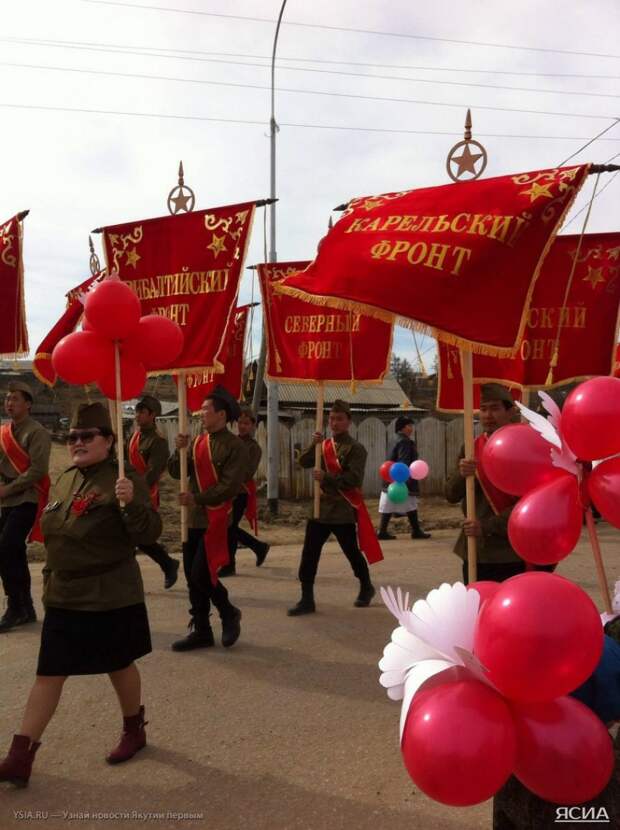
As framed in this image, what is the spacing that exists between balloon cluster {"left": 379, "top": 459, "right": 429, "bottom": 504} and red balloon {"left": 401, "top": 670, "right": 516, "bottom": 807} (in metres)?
8.60

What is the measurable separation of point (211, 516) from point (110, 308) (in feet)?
7.15

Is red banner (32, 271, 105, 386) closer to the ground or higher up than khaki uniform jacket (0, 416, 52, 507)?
higher up

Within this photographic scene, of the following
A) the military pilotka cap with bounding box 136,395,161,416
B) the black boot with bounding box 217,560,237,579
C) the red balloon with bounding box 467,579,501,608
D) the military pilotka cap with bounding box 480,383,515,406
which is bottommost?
the black boot with bounding box 217,560,237,579

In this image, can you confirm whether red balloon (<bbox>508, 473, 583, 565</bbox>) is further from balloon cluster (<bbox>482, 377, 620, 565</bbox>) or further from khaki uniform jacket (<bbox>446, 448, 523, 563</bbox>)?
khaki uniform jacket (<bbox>446, 448, 523, 563</bbox>)

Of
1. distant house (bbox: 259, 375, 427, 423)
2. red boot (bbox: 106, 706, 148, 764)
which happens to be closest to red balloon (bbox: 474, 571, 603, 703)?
red boot (bbox: 106, 706, 148, 764)

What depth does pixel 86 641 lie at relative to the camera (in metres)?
3.37

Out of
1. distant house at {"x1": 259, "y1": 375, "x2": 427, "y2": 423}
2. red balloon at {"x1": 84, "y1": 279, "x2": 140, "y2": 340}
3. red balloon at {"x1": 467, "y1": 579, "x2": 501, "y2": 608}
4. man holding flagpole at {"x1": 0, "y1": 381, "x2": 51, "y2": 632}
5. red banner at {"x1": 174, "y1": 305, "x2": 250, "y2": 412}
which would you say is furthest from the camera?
distant house at {"x1": 259, "y1": 375, "x2": 427, "y2": 423}

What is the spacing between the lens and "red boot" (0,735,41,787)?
3221mm

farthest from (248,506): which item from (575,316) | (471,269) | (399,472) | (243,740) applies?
(471,269)

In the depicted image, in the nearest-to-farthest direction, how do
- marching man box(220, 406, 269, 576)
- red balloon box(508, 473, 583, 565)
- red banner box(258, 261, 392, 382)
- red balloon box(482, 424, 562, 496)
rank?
red balloon box(508, 473, 583, 565) < red balloon box(482, 424, 562, 496) < red banner box(258, 261, 392, 382) < marching man box(220, 406, 269, 576)

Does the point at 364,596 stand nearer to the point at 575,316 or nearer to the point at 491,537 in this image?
the point at 491,537

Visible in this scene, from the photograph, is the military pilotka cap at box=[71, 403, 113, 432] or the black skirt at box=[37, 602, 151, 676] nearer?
the black skirt at box=[37, 602, 151, 676]

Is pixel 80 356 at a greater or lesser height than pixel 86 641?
greater

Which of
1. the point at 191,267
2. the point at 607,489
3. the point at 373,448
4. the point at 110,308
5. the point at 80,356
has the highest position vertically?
the point at 191,267
